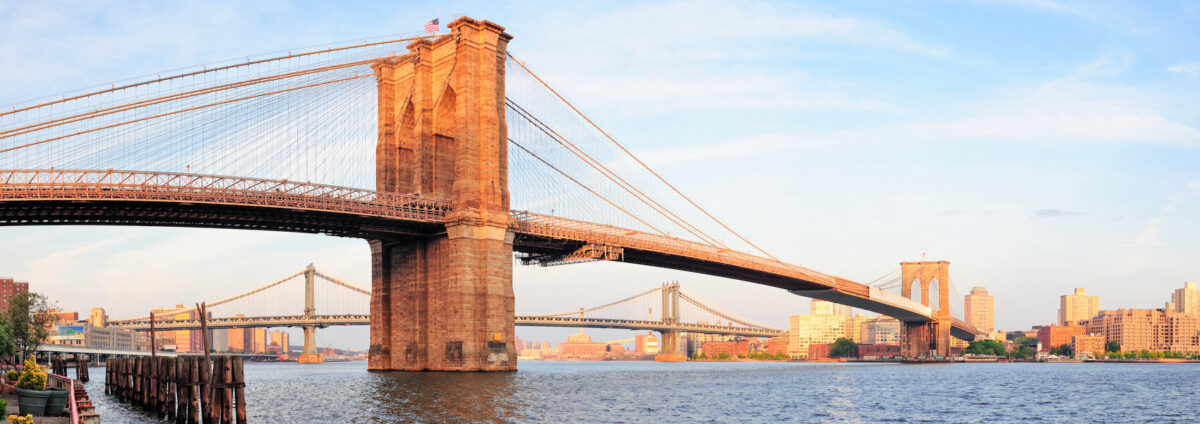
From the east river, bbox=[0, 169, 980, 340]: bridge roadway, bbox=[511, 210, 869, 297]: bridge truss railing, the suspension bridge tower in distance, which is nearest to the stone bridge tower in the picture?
bbox=[511, 210, 869, 297]: bridge truss railing

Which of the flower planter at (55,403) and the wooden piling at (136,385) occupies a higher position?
the flower planter at (55,403)

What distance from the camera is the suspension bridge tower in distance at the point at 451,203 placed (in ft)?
228

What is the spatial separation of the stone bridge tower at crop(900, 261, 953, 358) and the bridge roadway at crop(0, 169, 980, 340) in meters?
68.8

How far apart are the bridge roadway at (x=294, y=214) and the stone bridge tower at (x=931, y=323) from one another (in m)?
68.8

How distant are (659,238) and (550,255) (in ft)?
32.5

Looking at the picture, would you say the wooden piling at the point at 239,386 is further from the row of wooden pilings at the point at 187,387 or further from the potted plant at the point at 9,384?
the potted plant at the point at 9,384

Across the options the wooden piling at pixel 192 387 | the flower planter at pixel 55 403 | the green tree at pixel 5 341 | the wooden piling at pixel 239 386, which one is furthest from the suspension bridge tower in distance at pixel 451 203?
the flower planter at pixel 55 403

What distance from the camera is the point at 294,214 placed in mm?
65750

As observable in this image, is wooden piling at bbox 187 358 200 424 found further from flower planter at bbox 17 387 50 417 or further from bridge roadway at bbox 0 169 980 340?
bridge roadway at bbox 0 169 980 340

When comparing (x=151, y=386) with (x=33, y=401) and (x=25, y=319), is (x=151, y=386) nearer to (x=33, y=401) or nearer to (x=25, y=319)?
(x=33, y=401)

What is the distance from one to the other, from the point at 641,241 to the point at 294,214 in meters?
30.8

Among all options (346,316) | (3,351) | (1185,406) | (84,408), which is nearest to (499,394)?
(84,408)

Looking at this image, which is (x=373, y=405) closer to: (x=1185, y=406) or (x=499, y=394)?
(x=499, y=394)

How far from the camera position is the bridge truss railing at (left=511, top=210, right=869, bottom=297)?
7619 cm
